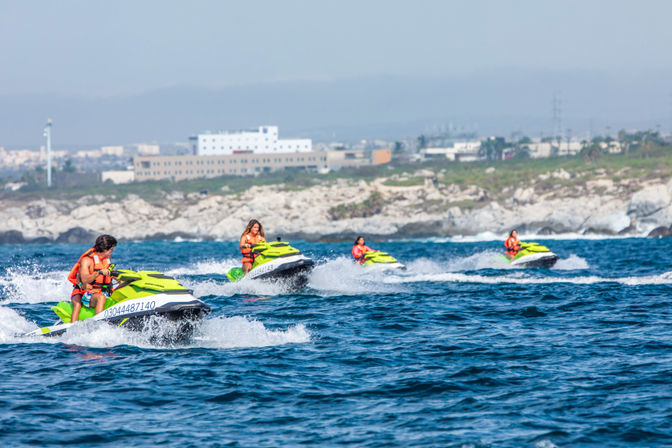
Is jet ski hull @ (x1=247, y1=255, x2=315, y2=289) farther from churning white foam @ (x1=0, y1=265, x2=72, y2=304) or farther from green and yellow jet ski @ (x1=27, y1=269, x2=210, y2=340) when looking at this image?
green and yellow jet ski @ (x1=27, y1=269, x2=210, y2=340)

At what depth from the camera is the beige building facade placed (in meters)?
174

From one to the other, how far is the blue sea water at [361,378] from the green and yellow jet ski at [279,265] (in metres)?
2.43

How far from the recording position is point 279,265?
25047mm

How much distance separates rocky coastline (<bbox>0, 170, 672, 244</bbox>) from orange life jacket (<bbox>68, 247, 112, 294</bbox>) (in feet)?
252

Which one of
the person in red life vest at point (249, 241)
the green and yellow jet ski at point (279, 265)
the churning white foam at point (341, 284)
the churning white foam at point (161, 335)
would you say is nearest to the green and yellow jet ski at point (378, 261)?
the churning white foam at point (341, 284)

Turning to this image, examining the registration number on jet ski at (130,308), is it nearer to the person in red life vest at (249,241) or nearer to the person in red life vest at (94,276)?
the person in red life vest at (94,276)

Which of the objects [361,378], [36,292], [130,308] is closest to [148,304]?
[130,308]

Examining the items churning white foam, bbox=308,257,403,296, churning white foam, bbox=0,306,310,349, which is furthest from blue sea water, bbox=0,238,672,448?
churning white foam, bbox=308,257,403,296

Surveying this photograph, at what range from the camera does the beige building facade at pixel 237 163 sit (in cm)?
17425

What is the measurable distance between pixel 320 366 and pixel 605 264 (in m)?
28.4

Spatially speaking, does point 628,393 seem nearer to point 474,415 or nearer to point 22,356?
point 474,415

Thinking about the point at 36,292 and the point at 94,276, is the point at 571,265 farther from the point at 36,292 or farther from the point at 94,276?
the point at 94,276

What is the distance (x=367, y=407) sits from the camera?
38.6 ft

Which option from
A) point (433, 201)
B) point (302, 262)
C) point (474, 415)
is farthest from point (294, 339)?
point (433, 201)
